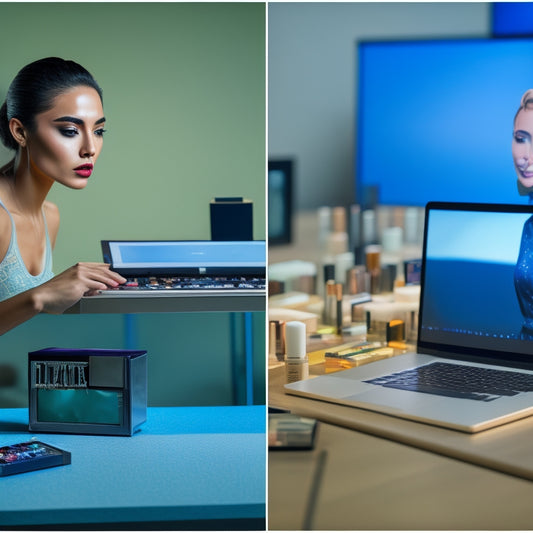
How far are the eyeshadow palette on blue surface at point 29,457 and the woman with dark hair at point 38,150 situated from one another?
1.12 feet

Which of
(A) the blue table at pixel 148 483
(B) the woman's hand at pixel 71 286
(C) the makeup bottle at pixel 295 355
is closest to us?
(A) the blue table at pixel 148 483

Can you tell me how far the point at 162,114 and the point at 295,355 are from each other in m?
0.78

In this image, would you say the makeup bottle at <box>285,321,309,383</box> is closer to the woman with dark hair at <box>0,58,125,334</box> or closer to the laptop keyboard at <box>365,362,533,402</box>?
the laptop keyboard at <box>365,362,533,402</box>

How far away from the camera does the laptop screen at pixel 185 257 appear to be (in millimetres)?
1379

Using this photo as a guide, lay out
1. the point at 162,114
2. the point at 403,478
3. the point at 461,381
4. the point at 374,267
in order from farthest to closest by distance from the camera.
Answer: the point at 162,114 < the point at 374,267 < the point at 461,381 < the point at 403,478

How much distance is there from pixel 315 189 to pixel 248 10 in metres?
0.42

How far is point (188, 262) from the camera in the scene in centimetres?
139

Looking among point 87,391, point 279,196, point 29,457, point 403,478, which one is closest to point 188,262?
point 279,196

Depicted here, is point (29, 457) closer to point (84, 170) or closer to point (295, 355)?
point (295, 355)

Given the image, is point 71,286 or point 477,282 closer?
point 477,282

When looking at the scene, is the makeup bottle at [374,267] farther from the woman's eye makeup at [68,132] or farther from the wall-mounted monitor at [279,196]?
the woman's eye makeup at [68,132]

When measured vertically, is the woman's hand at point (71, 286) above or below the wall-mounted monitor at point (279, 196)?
below

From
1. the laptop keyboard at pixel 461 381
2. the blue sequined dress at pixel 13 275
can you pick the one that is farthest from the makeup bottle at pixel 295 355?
the blue sequined dress at pixel 13 275

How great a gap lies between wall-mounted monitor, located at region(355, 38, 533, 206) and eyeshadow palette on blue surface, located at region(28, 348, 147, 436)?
711 millimetres
